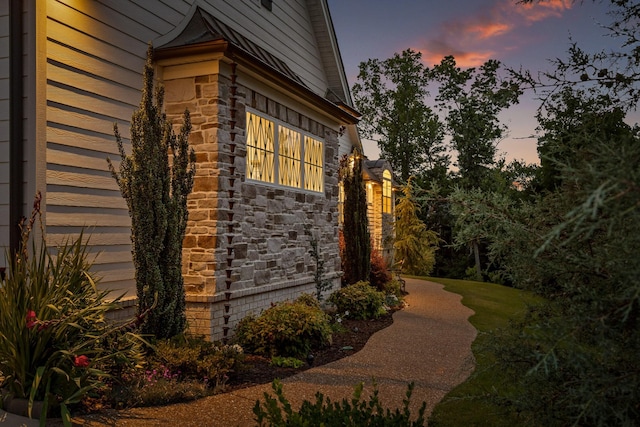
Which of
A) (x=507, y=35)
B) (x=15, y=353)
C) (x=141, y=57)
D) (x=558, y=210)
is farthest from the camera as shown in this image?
(x=507, y=35)

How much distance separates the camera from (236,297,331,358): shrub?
7594 mm

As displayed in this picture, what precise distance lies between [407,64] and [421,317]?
24.8 meters

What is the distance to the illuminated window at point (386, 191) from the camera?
71.0ft

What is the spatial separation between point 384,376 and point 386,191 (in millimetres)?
15924

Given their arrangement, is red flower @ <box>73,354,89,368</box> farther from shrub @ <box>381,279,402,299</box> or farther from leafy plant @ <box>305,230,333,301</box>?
shrub @ <box>381,279,402,299</box>

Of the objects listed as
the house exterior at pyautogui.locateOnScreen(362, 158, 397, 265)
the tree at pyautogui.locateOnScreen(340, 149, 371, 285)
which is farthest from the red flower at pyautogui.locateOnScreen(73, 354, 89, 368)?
the house exterior at pyautogui.locateOnScreen(362, 158, 397, 265)

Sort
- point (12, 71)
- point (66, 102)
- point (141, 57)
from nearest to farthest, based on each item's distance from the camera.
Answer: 1. point (12, 71)
2. point (66, 102)
3. point (141, 57)

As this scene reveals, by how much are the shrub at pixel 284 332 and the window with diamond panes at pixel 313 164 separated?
3491 mm

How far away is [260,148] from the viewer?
9039 mm

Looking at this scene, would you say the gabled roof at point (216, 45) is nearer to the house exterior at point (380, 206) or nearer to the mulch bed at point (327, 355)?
the mulch bed at point (327, 355)

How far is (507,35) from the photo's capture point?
13.0 meters

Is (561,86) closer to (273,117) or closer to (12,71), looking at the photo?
(12,71)

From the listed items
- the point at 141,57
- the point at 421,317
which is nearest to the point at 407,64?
the point at 421,317

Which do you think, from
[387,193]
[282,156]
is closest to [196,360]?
[282,156]
